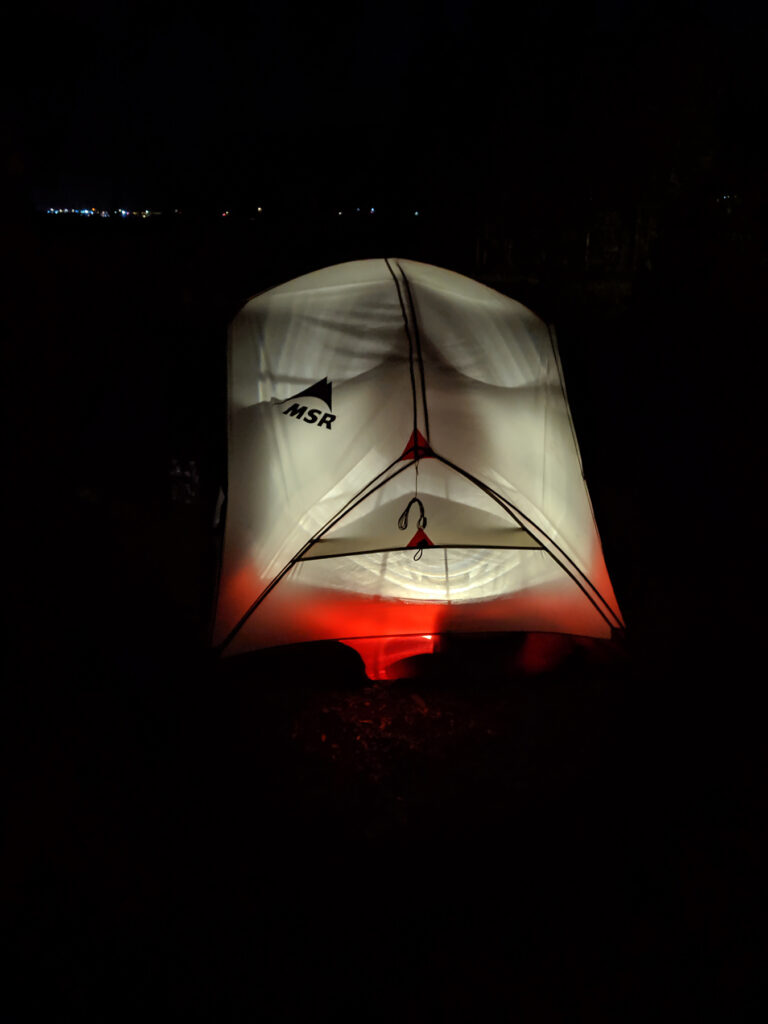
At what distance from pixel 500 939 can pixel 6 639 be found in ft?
11.8

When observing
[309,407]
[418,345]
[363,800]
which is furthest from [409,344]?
[363,800]

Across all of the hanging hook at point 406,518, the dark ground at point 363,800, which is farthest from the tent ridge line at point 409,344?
the dark ground at point 363,800

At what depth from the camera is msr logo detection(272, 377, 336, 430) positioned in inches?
177

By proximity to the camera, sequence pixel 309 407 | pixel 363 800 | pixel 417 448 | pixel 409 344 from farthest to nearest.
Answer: pixel 409 344
pixel 309 407
pixel 417 448
pixel 363 800

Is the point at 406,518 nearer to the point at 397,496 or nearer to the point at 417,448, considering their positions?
the point at 397,496

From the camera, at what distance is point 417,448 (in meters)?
4.18

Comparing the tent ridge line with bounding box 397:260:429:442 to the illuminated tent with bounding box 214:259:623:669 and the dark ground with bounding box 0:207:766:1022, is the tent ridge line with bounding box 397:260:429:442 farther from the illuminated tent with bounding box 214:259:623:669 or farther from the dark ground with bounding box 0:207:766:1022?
the dark ground with bounding box 0:207:766:1022

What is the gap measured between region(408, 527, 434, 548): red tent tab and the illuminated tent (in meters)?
0.01

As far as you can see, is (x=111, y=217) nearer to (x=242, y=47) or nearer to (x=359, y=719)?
(x=242, y=47)

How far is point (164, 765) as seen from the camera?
3670mm

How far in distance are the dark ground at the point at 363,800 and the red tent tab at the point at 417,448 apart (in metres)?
1.27

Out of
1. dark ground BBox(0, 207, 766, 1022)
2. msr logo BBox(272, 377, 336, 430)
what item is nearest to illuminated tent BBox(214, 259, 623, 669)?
msr logo BBox(272, 377, 336, 430)

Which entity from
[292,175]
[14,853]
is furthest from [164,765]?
[292,175]

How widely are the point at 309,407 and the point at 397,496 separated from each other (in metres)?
0.81
